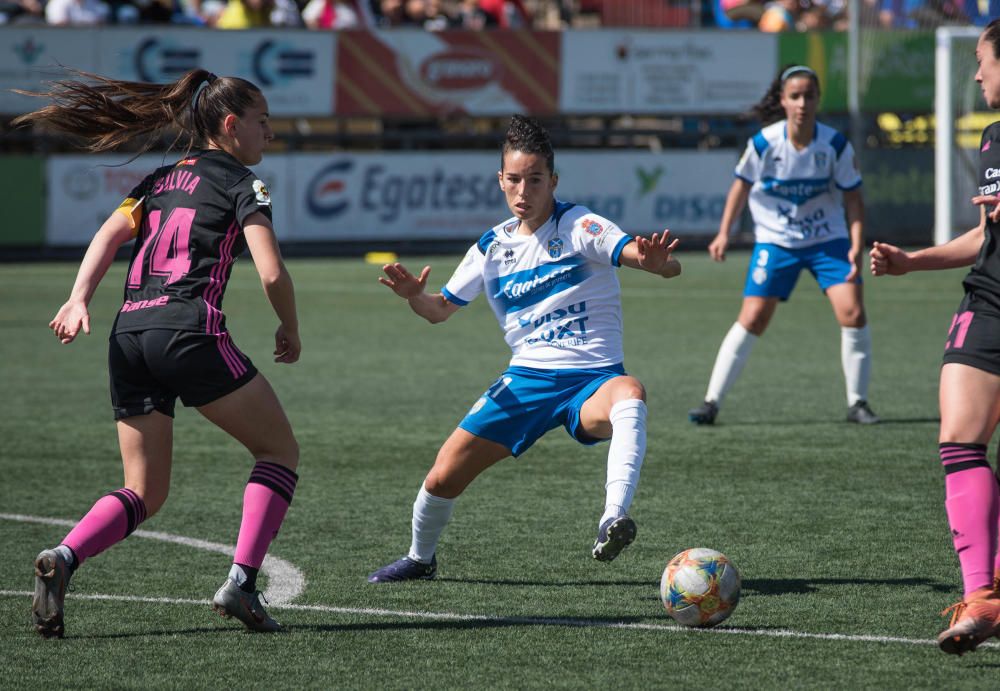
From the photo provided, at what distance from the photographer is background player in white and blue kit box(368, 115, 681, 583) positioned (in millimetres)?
5664

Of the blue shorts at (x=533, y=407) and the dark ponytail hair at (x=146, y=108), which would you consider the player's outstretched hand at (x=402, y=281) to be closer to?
the blue shorts at (x=533, y=407)

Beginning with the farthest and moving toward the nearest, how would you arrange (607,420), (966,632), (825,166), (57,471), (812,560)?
(825,166) < (57,471) < (812,560) < (607,420) < (966,632)

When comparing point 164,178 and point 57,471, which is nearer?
point 164,178

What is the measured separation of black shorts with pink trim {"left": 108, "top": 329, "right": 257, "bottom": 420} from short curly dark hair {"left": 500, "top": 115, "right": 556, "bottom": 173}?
53.1 inches

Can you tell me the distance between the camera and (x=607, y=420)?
5.51m

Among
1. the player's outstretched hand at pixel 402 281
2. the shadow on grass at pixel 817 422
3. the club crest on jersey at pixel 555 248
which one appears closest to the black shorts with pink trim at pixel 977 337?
the club crest on jersey at pixel 555 248

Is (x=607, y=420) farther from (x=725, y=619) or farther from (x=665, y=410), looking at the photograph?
(x=665, y=410)

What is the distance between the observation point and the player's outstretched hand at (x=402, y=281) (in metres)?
5.55

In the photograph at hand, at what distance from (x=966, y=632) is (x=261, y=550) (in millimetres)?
2231

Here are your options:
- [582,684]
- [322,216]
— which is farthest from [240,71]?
[582,684]

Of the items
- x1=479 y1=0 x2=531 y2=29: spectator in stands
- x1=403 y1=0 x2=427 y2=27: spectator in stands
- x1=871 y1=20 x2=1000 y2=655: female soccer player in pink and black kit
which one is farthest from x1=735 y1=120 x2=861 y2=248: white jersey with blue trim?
x1=479 y1=0 x2=531 y2=29: spectator in stands

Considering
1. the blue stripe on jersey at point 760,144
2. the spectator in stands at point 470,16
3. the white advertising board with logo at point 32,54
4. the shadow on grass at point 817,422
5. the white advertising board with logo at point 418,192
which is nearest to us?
the shadow on grass at point 817,422

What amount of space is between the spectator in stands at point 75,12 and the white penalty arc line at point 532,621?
17.6m

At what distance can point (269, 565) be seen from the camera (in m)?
6.04
